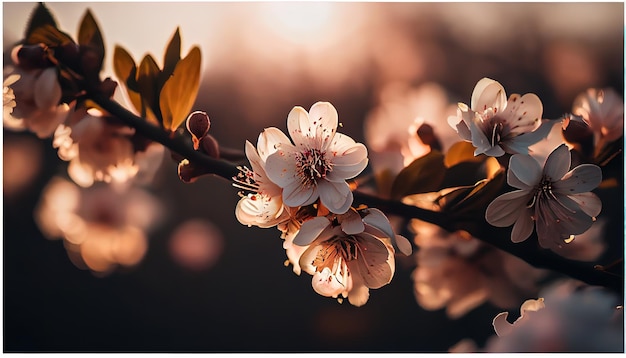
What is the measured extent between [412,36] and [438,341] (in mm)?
648

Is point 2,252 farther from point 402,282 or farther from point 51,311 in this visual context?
point 402,282

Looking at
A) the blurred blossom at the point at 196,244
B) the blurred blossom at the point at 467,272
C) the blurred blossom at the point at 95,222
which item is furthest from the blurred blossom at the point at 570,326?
the blurred blossom at the point at 196,244

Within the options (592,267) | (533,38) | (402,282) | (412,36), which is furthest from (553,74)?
(592,267)

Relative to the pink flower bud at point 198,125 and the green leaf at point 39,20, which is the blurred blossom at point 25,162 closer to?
the green leaf at point 39,20

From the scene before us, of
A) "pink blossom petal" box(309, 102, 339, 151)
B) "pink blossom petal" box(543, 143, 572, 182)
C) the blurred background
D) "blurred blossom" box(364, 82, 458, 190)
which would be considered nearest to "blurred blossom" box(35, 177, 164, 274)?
the blurred background

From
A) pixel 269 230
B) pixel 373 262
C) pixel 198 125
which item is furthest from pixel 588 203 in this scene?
pixel 269 230

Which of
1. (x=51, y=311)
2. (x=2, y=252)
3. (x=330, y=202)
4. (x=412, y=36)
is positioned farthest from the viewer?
(x=412, y=36)

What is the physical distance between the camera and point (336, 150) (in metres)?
0.35

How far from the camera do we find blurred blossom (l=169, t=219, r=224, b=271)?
108 cm

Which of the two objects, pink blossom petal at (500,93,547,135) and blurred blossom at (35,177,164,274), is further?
blurred blossom at (35,177,164,274)

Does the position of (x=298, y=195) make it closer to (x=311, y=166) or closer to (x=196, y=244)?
(x=311, y=166)

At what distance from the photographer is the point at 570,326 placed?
1.15 ft

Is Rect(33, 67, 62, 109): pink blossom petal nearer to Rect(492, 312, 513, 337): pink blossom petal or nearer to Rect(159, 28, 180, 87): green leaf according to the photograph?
Rect(159, 28, 180, 87): green leaf

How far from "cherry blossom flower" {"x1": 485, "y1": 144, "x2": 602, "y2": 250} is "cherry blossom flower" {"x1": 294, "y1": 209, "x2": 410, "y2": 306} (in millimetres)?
76
